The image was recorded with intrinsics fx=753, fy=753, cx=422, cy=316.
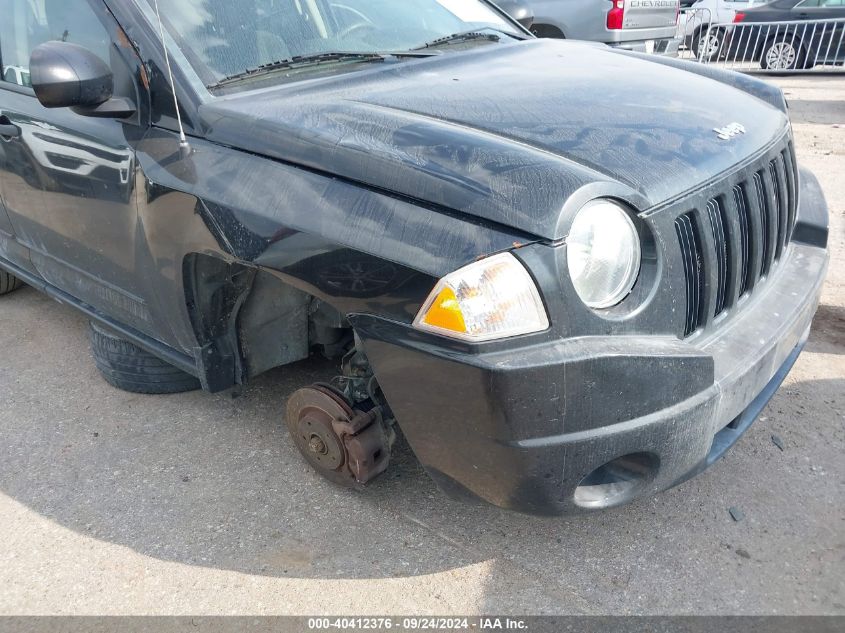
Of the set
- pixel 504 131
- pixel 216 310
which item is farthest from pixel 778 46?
pixel 216 310

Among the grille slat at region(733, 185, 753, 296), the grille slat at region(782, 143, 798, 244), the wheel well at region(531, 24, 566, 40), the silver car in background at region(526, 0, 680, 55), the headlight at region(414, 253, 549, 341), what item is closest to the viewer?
the headlight at region(414, 253, 549, 341)

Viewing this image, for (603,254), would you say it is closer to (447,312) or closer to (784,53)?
(447,312)

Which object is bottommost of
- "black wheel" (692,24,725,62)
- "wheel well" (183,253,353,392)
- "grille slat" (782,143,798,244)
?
"black wheel" (692,24,725,62)

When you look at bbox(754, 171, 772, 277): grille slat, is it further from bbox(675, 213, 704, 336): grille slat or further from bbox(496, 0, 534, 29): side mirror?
bbox(496, 0, 534, 29): side mirror

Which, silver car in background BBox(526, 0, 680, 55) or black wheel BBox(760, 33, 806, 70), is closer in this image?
silver car in background BBox(526, 0, 680, 55)

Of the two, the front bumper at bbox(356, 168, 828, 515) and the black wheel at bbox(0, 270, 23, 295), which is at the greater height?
the front bumper at bbox(356, 168, 828, 515)

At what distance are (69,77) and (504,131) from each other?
132 centimetres

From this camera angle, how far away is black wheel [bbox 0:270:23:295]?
14.5 feet

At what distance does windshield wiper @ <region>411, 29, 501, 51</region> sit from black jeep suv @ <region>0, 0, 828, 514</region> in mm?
23

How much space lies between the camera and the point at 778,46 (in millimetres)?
12523

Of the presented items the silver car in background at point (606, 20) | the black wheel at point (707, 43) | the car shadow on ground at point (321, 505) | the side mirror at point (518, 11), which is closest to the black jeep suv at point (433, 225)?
the car shadow on ground at point (321, 505)

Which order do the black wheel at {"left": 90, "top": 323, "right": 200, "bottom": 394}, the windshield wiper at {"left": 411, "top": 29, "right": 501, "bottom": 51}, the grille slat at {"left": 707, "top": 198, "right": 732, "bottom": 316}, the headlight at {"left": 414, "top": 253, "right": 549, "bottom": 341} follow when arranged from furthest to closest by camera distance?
the black wheel at {"left": 90, "top": 323, "right": 200, "bottom": 394} → the windshield wiper at {"left": 411, "top": 29, "right": 501, "bottom": 51} → the grille slat at {"left": 707, "top": 198, "right": 732, "bottom": 316} → the headlight at {"left": 414, "top": 253, "right": 549, "bottom": 341}

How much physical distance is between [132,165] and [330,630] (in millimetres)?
1587

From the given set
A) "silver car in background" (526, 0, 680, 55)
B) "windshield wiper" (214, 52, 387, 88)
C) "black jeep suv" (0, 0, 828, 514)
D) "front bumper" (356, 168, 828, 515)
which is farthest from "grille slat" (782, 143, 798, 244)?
"silver car in background" (526, 0, 680, 55)
